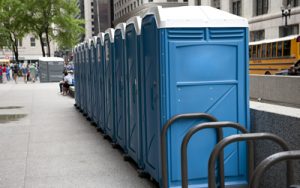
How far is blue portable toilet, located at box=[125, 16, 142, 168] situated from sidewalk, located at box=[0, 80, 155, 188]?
35cm

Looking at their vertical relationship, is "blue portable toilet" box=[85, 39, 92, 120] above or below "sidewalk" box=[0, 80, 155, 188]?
above

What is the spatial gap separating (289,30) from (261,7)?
5.80 metres

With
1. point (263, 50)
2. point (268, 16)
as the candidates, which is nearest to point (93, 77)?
point (263, 50)

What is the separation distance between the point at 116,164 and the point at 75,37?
4187 cm

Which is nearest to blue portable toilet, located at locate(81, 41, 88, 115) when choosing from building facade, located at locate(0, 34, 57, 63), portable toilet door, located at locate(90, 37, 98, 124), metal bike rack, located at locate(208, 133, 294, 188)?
portable toilet door, located at locate(90, 37, 98, 124)

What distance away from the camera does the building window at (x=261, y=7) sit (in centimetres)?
4325

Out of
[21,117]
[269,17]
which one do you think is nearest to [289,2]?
[269,17]

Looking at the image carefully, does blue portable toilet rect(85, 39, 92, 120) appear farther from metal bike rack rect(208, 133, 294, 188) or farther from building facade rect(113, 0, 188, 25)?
building facade rect(113, 0, 188, 25)

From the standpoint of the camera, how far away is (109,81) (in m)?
8.52

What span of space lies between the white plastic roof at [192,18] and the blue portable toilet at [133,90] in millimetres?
859

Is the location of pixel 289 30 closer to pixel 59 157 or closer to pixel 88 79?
pixel 88 79

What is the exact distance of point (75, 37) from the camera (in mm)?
47531

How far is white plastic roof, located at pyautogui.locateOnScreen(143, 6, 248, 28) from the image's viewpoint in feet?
16.1

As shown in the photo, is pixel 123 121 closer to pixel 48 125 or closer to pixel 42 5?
pixel 48 125
